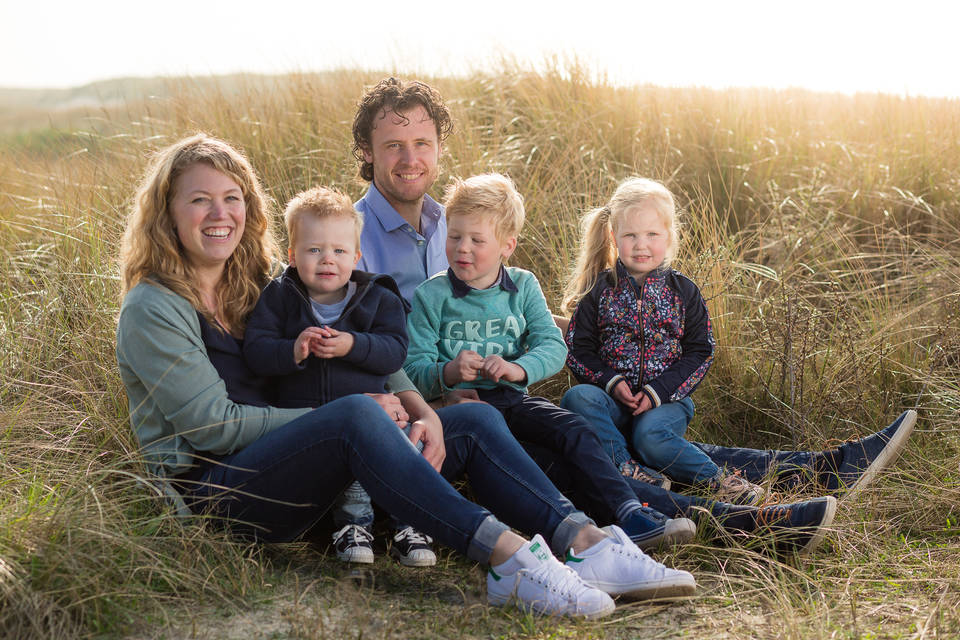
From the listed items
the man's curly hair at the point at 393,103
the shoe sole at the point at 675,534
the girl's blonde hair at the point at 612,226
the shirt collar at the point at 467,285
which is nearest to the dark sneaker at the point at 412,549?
the shoe sole at the point at 675,534

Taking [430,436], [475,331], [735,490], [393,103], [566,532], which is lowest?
[735,490]

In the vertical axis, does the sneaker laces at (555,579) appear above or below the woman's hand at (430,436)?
below

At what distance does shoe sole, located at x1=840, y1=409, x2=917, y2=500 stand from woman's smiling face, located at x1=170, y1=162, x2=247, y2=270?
2.37 m

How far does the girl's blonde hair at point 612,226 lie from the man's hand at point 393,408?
1.14 metres

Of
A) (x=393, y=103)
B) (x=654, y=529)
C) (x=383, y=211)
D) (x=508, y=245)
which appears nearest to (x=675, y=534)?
(x=654, y=529)

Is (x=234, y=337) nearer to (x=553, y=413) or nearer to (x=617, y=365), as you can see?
(x=553, y=413)

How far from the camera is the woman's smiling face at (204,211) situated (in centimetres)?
274

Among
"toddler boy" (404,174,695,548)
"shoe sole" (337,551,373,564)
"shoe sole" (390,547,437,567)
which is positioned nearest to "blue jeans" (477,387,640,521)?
"toddler boy" (404,174,695,548)

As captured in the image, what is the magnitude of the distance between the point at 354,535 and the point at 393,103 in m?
1.83

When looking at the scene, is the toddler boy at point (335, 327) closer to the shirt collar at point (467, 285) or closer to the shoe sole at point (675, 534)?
the shirt collar at point (467, 285)

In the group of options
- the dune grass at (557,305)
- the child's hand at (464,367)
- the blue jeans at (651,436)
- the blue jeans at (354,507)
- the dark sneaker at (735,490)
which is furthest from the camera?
the blue jeans at (651,436)

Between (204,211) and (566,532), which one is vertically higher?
(204,211)

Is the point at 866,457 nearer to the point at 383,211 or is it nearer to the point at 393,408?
the point at 393,408

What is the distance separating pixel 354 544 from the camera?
281 centimetres
